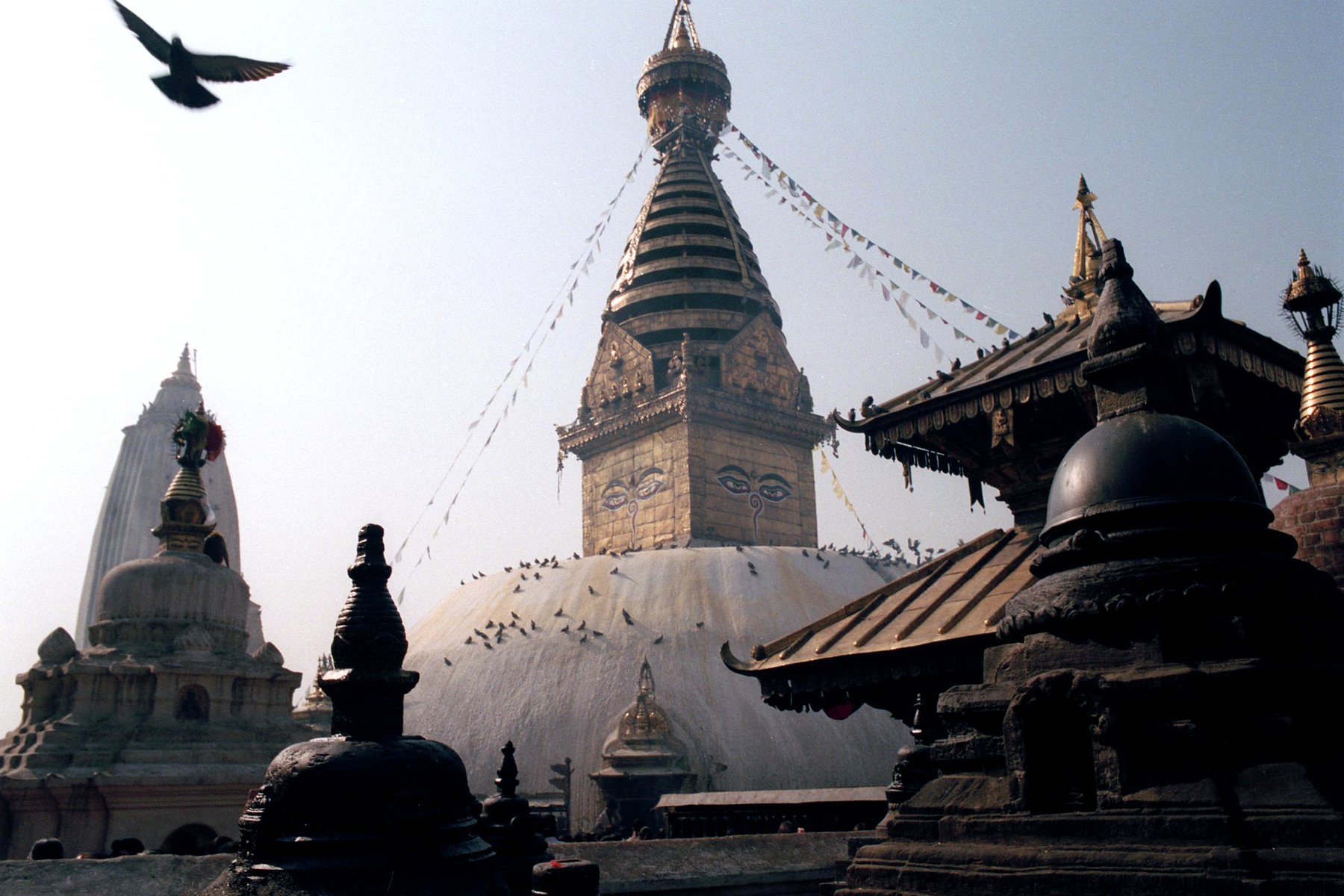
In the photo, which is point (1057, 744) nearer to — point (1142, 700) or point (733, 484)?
point (1142, 700)

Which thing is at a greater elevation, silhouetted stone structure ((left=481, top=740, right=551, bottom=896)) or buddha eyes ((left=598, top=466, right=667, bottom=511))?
buddha eyes ((left=598, top=466, right=667, bottom=511))

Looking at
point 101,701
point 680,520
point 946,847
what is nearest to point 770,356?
point 680,520

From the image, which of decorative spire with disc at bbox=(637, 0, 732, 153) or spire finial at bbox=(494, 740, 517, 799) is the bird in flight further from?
decorative spire with disc at bbox=(637, 0, 732, 153)

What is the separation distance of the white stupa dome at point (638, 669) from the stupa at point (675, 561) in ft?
0.18

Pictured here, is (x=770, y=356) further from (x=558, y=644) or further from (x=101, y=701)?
(x=101, y=701)

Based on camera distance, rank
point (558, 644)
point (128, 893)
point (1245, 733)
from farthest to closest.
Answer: point (558, 644) < point (128, 893) < point (1245, 733)

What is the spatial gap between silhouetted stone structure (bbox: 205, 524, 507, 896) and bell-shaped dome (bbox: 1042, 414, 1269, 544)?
3.06 metres

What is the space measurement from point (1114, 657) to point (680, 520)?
31402 mm

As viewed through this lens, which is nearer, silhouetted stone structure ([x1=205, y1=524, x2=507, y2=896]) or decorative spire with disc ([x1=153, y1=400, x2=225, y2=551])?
silhouetted stone structure ([x1=205, y1=524, x2=507, y2=896])

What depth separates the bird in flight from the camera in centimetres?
749

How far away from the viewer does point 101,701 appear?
1711 centimetres

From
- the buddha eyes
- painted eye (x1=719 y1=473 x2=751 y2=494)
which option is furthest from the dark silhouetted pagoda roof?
the buddha eyes

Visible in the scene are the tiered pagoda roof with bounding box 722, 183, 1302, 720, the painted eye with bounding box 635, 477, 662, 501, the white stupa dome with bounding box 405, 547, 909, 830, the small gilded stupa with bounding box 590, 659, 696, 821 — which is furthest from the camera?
the painted eye with bounding box 635, 477, 662, 501

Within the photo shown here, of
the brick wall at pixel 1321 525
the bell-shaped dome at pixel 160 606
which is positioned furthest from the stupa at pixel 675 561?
the brick wall at pixel 1321 525
